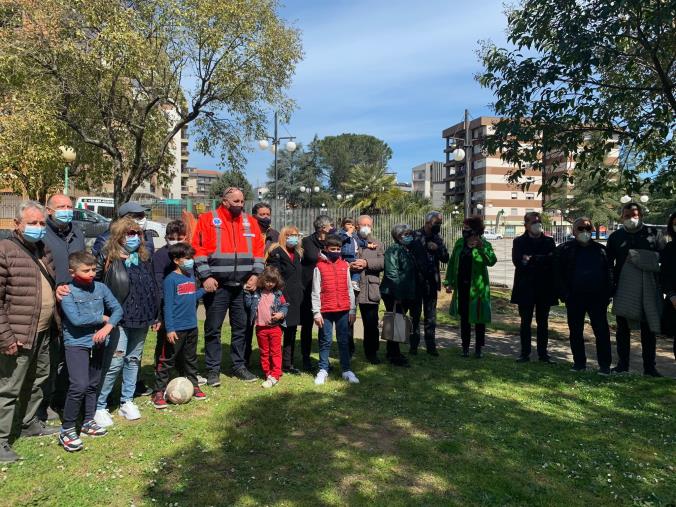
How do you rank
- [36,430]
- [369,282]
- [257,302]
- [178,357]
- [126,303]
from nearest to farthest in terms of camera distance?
1. [36,430]
2. [126,303]
3. [178,357]
4. [257,302]
5. [369,282]

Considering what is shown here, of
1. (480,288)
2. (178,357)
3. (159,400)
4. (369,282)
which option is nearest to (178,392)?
(159,400)

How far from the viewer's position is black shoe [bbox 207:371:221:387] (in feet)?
18.4

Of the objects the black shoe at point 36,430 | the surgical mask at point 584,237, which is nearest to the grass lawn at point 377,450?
the black shoe at point 36,430

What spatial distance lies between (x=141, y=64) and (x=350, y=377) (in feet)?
35.1

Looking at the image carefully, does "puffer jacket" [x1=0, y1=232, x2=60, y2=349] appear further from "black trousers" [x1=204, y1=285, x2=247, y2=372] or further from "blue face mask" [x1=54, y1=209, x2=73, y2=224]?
"black trousers" [x1=204, y1=285, x2=247, y2=372]

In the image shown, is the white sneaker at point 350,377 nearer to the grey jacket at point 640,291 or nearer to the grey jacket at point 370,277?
the grey jacket at point 370,277

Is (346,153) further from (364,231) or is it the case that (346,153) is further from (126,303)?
(126,303)

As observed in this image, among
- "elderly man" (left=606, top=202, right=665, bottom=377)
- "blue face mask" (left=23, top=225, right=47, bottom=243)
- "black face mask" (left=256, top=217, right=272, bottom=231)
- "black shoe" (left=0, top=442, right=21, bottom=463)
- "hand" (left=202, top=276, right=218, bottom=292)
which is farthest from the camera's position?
"black face mask" (left=256, top=217, right=272, bottom=231)

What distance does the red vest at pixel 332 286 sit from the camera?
5816 millimetres

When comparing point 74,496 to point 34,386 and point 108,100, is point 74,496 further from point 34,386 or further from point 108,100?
point 108,100

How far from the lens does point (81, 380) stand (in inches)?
161

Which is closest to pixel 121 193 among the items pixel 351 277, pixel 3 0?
pixel 3 0

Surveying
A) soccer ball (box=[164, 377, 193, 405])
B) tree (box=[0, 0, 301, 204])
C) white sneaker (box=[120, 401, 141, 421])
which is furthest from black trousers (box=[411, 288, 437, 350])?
tree (box=[0, 0, 301, 204])

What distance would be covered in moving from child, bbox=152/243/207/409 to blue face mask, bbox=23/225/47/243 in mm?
1216
